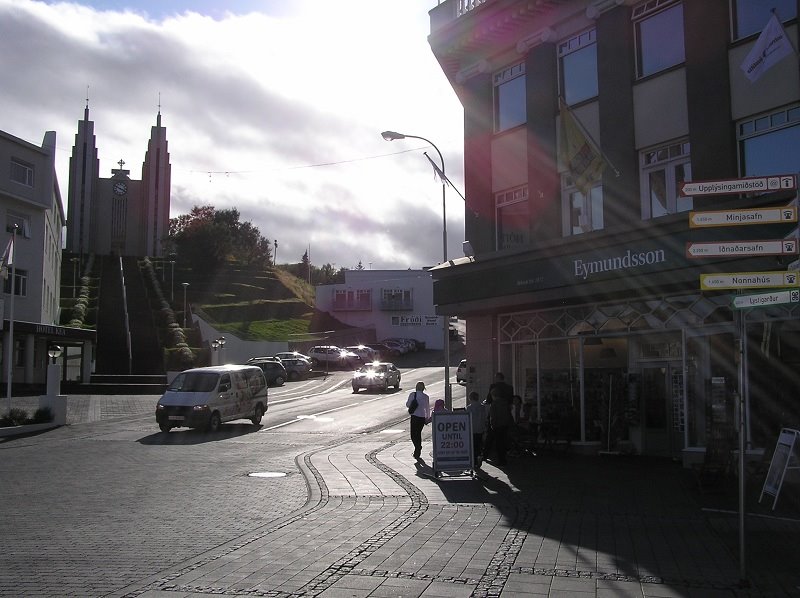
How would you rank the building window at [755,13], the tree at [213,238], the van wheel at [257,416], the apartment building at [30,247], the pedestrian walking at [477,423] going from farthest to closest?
1. the tree at [213,238]
2. the apartment building at [30,247]
3. the van wheel at [257,416]
4. the pedestrian walking at [477,423]
5. the building window at [755,13]

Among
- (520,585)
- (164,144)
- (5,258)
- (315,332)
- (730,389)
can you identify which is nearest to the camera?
(520,585)

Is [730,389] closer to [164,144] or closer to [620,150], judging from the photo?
[620,150]

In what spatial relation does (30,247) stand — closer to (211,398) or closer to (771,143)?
(211,398)

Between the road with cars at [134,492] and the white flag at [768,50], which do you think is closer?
the road with cars at [134,492]

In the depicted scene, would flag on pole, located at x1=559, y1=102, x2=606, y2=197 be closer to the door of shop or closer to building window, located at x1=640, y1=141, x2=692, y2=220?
building window, located at x1=640, y1=141, x2=692, y2=220

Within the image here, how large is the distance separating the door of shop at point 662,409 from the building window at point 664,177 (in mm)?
3154

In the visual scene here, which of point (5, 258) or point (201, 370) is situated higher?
point (5, 258)

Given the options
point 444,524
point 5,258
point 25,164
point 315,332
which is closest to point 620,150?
point 444,524

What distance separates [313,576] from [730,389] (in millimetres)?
9775

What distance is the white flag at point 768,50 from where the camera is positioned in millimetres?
12828

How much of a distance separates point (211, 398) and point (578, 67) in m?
13.9

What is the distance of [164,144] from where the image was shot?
4951 inches

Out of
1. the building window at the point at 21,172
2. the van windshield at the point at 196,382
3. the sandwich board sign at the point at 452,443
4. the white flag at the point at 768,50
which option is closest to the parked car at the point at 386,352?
the building window at the point at 21,172

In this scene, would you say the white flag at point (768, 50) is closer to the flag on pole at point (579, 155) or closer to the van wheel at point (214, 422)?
the flag on pole at point (579, 155)
